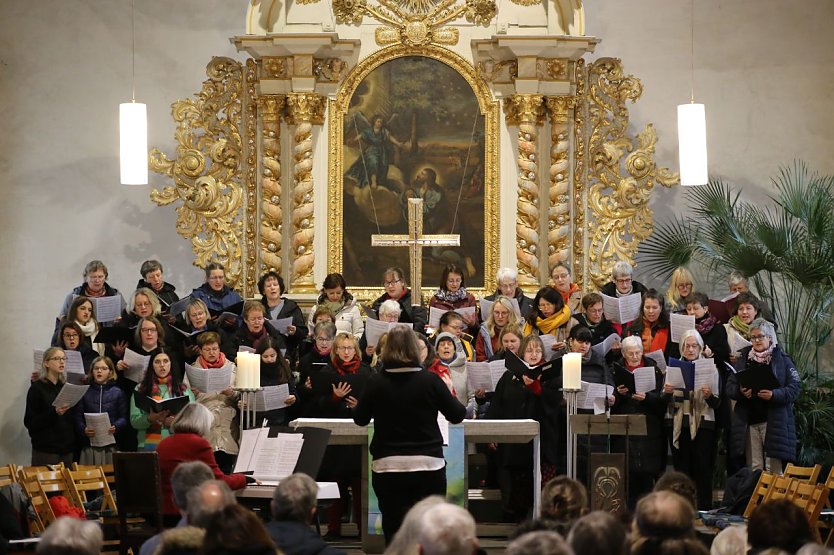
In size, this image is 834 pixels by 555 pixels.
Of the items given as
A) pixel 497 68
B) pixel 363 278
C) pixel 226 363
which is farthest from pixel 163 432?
pixel 497 68

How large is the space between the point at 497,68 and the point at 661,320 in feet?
11.3

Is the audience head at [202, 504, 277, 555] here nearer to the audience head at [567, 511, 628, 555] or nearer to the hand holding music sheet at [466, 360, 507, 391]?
the audience head at [567, 511, 628, 555]

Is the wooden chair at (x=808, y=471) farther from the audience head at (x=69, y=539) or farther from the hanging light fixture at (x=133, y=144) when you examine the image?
the hanging light fixture at (x=133, y=144)

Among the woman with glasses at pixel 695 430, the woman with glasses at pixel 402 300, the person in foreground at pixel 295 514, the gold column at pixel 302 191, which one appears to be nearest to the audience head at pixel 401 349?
the person in foreground at pixel 295 514

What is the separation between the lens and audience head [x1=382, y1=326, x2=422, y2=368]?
764cm

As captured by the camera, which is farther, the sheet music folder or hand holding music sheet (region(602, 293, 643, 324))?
hand holding music sheet (region(602, 293, 643, 324))

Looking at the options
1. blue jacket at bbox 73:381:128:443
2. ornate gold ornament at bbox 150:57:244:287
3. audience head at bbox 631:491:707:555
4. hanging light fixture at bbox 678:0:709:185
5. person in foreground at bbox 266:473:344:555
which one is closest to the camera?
audience head at bbox 631:491:707:555

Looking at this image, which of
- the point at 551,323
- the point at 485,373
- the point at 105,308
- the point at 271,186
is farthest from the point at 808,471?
the point at 271,186

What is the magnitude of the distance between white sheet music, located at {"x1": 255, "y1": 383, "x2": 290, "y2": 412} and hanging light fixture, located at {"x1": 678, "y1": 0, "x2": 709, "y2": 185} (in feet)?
15.4

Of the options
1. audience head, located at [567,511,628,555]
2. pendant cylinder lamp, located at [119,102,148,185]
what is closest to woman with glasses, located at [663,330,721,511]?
pendant cylinder lamp, located at [119,102,148,185]

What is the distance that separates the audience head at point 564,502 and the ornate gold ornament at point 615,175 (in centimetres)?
766

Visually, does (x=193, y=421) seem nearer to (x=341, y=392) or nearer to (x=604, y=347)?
(x=341, y=392)

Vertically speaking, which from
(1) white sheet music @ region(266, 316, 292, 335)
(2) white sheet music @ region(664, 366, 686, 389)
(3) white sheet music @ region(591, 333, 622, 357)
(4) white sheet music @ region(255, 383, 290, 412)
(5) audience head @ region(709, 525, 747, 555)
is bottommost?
(5) audience head @ region(709, 525, 747, 555)

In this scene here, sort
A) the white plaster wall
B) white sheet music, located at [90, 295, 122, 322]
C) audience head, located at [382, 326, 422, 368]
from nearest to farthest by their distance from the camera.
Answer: audience head, located at [382, 326, 422, 368], white sheet music, located at [90, 295, 122, 322], the white plaster wall
